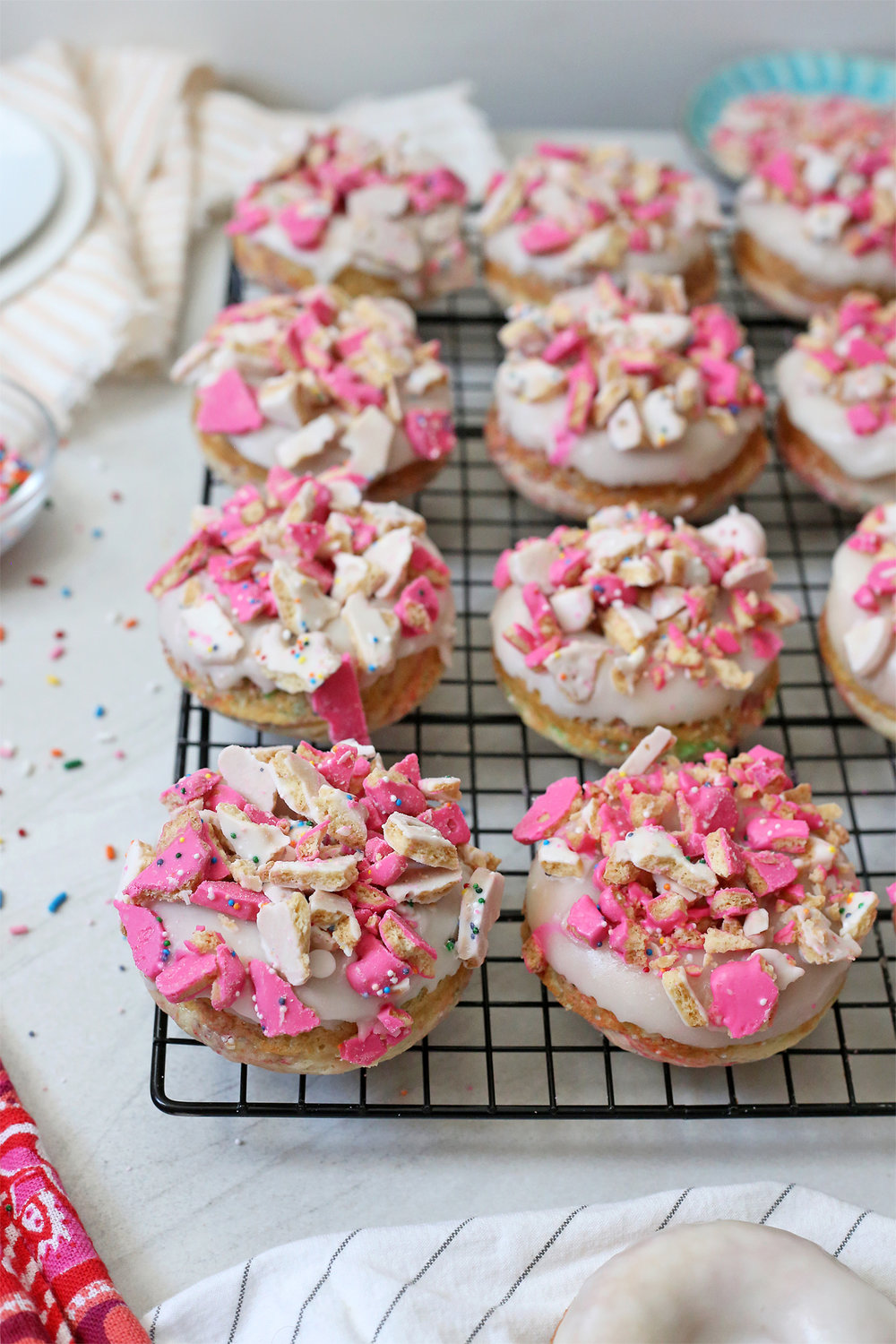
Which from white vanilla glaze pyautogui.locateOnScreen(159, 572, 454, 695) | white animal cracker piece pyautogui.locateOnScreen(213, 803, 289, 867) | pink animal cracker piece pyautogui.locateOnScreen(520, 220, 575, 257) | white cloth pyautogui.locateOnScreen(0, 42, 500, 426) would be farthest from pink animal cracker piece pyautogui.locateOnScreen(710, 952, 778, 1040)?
white cloth pyautogui.locateOnScreen(0, 42, 500, 426)

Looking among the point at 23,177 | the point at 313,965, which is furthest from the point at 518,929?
the point at 23,177

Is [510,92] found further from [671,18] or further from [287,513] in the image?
[287,513]

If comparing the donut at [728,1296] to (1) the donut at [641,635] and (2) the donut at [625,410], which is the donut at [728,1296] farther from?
(2) the donut at [625,410]

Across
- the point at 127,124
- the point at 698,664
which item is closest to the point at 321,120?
the point at 127,124

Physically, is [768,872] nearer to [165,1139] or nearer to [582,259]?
[165,1139]

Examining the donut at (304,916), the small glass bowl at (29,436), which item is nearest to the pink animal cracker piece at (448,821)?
the donut at (304,916)
